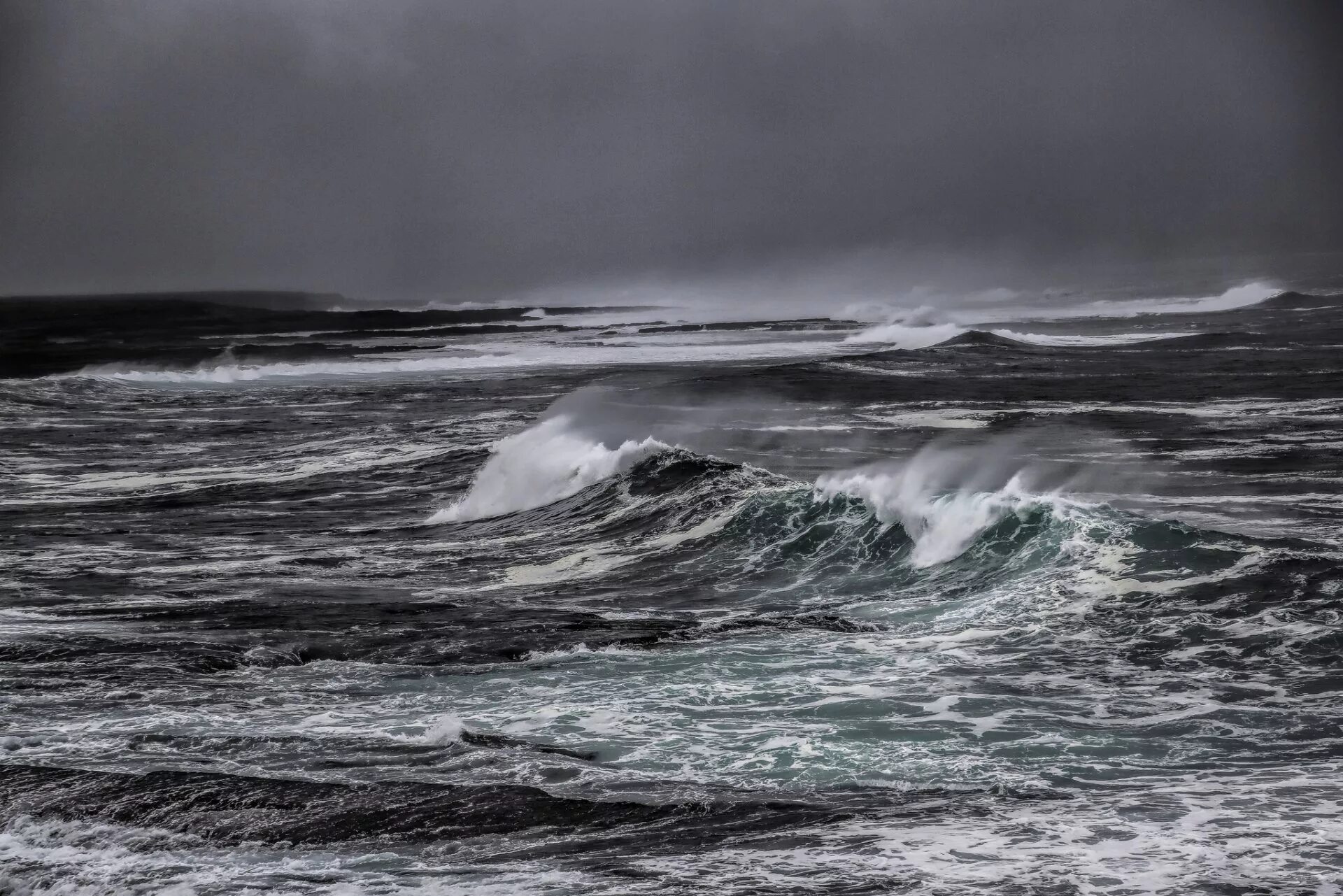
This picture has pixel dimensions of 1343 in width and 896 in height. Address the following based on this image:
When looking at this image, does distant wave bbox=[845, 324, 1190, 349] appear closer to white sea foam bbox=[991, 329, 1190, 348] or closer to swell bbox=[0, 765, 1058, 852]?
white sea foam bbox=[991, 329, 1190, 348]

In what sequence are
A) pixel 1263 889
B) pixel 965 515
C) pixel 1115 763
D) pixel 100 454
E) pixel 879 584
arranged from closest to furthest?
pixel 1263 889 → pixel 1115 763 → pixel 879 584 → pixel 965 515 → pixel 100 454

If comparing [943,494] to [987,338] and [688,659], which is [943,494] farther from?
[987,338]

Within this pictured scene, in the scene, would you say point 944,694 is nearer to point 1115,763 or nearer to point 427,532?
point 1115,763

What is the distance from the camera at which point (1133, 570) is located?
12344 mm

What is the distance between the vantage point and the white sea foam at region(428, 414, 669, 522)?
1925 centimetres

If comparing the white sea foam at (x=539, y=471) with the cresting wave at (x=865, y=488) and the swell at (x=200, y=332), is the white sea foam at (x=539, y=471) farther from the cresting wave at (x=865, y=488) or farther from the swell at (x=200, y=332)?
the swell at (x=200, y=332)

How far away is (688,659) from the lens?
34.8 ft

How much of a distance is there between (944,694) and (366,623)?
4999 mm

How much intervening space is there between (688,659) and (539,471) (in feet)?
33.1

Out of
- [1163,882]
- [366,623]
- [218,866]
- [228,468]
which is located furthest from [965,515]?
[228,468]

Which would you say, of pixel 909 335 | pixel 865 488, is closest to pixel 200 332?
pixel 909 335

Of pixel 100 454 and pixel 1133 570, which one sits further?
pixel 100 454

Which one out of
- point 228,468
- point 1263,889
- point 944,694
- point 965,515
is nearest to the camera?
point 1263,889

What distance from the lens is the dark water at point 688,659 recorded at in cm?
670
